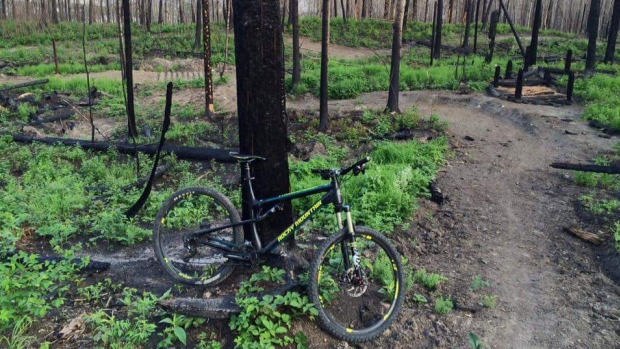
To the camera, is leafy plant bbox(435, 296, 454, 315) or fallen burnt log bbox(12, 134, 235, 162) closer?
leafy plant bbox(435, 296, 454, 315)

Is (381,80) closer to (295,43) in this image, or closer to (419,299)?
(295,43)

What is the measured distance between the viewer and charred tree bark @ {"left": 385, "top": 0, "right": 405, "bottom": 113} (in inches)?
492

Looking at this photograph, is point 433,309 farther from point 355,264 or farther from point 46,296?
point 46,296

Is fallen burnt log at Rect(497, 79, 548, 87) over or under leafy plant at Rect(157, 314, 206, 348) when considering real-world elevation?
over

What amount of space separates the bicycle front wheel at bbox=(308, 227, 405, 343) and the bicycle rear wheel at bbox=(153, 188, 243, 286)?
880 mm

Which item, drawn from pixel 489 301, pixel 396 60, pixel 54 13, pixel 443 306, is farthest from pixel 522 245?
pixel 54 13

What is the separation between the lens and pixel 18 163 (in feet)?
32.3

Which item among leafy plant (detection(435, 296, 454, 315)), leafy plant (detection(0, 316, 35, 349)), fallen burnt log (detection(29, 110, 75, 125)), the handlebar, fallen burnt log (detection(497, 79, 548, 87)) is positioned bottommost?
fallen burnt log (detection(29, 110, 75, 125))

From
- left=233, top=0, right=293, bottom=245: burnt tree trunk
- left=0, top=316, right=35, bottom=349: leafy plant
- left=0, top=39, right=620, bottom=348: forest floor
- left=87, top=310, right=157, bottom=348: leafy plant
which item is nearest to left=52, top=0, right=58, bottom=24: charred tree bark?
left=0, top=39, right=620, bottom=348: forest floor

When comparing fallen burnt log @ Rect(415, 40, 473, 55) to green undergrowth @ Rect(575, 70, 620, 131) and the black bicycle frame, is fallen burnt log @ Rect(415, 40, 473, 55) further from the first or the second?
the black bicycle frame

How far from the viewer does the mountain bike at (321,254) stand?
12.7ft

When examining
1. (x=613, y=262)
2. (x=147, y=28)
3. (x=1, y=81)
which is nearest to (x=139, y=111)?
(x=1, y=81)

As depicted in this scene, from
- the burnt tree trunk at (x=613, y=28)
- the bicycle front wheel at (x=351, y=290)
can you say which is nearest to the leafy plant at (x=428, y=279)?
the bicycle front wheel at (x=351, y=290)

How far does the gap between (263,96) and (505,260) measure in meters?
3.43
